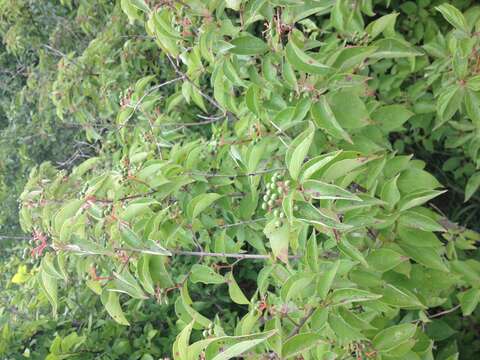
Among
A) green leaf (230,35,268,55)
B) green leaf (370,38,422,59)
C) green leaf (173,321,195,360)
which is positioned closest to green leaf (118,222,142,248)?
green leaf (173,321,195,360)

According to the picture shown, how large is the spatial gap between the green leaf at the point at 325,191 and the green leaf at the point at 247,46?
419 millimetres

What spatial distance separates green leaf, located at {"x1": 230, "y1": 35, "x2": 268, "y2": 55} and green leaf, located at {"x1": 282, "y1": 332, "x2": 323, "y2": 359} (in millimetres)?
619

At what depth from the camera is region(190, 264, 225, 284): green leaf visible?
1.27 m

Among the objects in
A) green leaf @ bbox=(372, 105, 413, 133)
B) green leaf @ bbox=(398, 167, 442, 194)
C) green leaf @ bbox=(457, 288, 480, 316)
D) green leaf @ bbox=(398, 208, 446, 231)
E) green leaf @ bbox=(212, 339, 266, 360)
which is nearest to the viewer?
green leaf @ bbox=(212, 339, 266, 360)

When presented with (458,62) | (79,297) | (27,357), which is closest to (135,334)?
(79,297)

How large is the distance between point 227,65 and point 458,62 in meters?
0.58

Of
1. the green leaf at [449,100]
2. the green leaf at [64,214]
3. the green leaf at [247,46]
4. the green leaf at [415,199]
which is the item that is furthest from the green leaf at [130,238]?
the green leaf at [449,100]

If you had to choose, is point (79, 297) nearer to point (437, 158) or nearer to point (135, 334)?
point (135, 334)

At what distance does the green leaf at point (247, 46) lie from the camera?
1.16 metres

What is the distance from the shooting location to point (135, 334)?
2.23 m

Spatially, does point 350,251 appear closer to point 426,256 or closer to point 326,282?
point 326,282

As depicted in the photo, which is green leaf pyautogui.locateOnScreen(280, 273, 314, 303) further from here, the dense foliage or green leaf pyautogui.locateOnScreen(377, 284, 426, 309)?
green leaf pyautogui.locateOnScreen(377, 284, 426, 309)

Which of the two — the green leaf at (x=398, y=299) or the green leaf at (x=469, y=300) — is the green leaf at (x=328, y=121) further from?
the green leaf at (x=469, y=300)

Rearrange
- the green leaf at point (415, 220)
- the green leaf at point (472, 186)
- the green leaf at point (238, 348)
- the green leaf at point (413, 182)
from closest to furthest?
the green leaf at point (238, 348)
the green leaf at point (415, 220)
the green leaf at point (413, 182)
the green leaf at point (472, 186)
